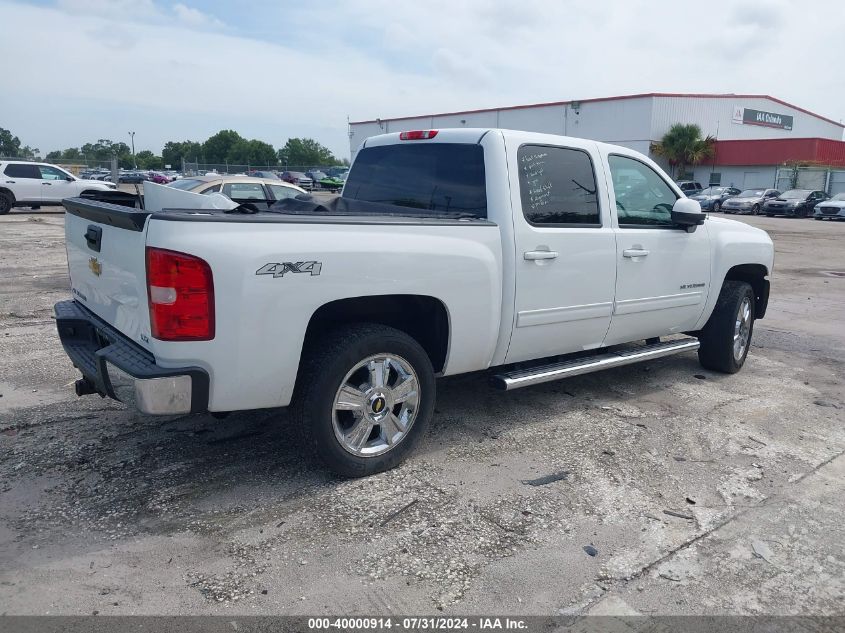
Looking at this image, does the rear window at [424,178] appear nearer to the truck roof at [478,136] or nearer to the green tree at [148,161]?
the truck roof at [478,136]

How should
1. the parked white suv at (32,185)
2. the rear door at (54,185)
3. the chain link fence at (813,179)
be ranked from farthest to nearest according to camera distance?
the chain link fence at (813,179)
the rear door at (54,185)
the parked white suv at (32,185)

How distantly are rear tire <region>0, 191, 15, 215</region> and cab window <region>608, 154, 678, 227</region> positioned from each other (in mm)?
21751

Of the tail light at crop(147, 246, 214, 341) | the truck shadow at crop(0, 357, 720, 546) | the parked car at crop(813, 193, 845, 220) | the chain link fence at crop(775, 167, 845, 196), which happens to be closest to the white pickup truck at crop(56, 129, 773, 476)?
the tail light at crop(147, 246, 214, 341)

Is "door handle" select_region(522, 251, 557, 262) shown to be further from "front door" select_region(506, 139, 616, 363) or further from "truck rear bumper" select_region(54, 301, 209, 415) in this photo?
"truck rear bumper" select_region(54, 301, 209, 415)

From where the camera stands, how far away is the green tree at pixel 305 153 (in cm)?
9081

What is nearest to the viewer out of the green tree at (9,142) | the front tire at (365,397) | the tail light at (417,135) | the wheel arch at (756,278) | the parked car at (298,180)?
the front tire at (365,397)

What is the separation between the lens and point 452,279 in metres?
3.96

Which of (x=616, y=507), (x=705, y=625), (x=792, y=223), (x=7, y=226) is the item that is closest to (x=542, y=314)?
(x=616, y=507)

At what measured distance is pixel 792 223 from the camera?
99.3 feet

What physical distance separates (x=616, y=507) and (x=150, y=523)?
7.77ft

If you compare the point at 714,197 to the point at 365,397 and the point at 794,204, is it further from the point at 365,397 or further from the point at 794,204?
the point at 365,397

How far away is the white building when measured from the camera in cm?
4612

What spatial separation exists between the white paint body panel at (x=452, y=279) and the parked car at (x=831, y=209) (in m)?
30.5

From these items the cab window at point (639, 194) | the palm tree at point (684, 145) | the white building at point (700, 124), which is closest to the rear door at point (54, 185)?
the cab window at point (639, 194)
